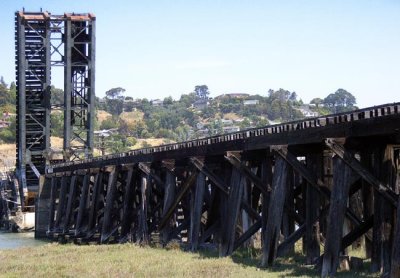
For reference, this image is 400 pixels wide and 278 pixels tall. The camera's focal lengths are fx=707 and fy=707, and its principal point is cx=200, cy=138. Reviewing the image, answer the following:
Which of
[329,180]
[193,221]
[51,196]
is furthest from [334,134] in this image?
[51,196]

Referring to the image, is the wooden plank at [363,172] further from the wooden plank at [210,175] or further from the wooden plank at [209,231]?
the wooden plank at [209,231]

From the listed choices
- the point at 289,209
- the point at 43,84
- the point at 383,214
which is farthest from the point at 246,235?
the point at 43,84

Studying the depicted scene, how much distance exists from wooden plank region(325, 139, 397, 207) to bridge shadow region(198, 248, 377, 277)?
5.50 ft

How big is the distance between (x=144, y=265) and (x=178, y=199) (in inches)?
199

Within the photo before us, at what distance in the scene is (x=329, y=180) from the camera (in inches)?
682

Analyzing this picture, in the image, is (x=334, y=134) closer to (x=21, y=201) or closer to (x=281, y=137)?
(x=281, y=137)

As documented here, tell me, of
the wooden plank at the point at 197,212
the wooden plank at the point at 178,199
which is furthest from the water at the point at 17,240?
the wooden plank at the point at 197,212

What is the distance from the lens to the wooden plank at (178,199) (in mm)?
20647

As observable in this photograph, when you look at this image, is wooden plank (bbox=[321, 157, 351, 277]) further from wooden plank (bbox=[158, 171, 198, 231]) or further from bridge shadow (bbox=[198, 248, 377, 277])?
wooden plank (bbox=[158, 171, 198, 231])

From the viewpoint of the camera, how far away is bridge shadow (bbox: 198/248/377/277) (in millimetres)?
13969

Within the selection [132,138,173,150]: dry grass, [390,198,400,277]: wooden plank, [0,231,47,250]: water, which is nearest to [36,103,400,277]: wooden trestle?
[390,198,400,277]: wooden plank

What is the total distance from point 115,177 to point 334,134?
47.3ft

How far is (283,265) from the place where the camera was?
1567 cm

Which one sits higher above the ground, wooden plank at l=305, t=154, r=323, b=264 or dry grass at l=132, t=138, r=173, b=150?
dry grass at l=132, t=138, r=173, b=150
